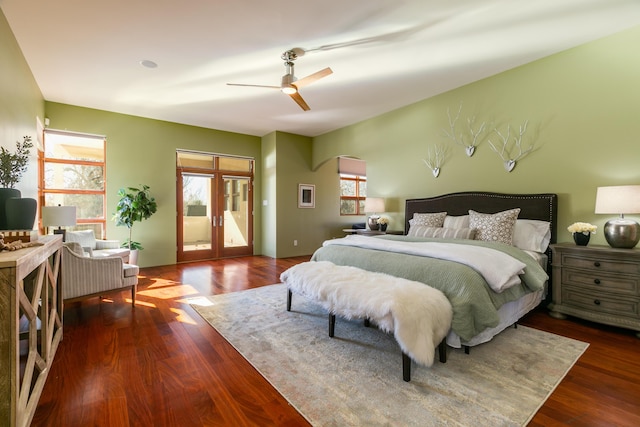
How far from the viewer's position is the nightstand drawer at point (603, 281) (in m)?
2.70

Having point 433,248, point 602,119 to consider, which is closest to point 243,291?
point 433,248

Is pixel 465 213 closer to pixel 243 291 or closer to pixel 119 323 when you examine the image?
pixel 243 291

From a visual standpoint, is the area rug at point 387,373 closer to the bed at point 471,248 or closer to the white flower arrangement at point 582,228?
the bed at point 471,248

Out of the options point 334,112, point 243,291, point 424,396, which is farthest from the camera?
point 334,112

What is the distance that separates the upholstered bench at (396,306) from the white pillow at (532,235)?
198 centimetres

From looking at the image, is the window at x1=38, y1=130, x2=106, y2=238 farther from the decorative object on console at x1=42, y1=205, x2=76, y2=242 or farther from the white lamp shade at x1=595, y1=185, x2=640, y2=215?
the white lamp shade at x1=595, y1=185, x2=640, y2=215

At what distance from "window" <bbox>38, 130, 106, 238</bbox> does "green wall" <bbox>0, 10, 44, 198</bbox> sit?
3.12 feet

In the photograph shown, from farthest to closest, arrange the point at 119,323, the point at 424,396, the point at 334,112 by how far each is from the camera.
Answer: the point at 334,112
the point at 119,323
the point at 424,396

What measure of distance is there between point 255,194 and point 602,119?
6315mm

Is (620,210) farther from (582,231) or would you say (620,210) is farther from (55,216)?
(55,216)

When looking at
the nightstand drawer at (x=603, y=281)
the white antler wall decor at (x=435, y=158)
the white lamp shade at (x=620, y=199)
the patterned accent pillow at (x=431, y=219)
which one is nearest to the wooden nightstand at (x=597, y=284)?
the nightstand drawer at (x=603, y=281)

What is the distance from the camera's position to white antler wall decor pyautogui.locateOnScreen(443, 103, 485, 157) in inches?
168

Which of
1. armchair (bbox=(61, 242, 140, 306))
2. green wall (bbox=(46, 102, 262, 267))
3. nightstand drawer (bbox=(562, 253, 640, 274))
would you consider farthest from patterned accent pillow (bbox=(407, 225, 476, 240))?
green wall (bbox=(46, 102, 262, 267))

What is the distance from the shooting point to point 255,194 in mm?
7395
